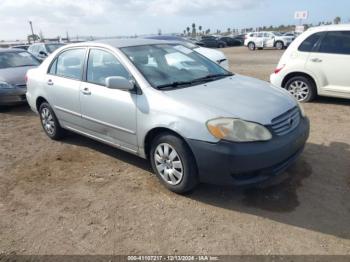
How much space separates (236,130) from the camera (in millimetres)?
3207

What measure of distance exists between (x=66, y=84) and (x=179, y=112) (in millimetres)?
2250

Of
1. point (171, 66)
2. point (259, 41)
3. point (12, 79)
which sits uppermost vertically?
point (171, 66)

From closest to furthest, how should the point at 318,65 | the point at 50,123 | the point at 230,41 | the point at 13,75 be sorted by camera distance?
the point at 50,123 → the point at 318,65 → the point at 13,75 → the point at 230,41

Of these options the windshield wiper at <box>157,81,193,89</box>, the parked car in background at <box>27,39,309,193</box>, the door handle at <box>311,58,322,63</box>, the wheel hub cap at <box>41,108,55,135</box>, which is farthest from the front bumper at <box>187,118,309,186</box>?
the door handle at <box>311,58,322,63</box>

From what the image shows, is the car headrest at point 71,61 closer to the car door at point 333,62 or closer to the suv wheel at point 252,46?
the car door at point 333,62

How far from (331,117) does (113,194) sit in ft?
14.8

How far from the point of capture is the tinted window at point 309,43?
698cm

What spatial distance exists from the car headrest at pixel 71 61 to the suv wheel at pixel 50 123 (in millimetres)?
847

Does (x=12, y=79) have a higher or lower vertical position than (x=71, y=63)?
lower

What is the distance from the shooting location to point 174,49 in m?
4.78

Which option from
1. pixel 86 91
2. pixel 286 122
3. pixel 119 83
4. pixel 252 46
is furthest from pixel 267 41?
pixel 119 83

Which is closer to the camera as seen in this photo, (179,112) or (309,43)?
(179,112)

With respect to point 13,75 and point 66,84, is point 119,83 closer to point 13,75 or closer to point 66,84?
point 66,84

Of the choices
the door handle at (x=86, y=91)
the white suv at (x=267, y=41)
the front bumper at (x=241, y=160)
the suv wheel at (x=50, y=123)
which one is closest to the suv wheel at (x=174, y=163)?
the front bumper at (x=241, y=160)
